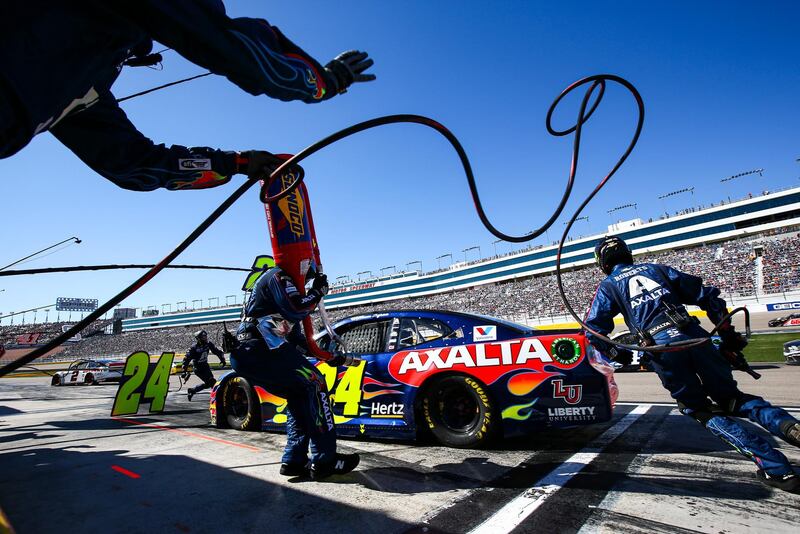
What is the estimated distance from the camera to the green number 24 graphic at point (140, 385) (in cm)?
647

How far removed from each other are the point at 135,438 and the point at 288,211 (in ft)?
10.5

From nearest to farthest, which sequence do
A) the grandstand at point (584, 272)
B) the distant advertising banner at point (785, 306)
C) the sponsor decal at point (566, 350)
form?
1. the sponsor decal at point (566, 350)
2. the distant advertising banner at point (785, 306)
3. the grandstand at point (584, 272)

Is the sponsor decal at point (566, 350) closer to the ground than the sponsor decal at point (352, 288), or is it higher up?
closer to the ground

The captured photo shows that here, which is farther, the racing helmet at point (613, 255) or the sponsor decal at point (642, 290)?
the racing helmet at point (613, 255)

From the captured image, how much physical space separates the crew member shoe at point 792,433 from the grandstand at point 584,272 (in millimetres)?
28011

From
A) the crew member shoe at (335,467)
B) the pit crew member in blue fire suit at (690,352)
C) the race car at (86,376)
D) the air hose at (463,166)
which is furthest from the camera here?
the race car at (86,376)

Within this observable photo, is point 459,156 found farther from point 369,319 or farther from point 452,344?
point 369,319

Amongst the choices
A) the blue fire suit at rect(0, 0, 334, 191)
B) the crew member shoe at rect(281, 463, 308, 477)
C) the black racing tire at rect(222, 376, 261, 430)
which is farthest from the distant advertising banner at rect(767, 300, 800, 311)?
the blue fire suit at rect(0, 0, 334, 191)

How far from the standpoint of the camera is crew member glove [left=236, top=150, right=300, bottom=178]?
1.90m

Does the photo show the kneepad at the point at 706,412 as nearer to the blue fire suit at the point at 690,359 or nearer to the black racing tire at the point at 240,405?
the blue fire suit at the point at 690,359

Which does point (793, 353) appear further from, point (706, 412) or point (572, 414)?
point (572, 414)

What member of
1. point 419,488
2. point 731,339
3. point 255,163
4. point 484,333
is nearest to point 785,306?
point 731,339

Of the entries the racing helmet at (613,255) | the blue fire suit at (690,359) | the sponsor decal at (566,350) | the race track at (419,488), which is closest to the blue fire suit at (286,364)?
the race track at (419,488)

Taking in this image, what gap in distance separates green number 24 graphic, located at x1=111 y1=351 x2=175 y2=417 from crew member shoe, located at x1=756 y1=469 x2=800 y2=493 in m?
7.71
